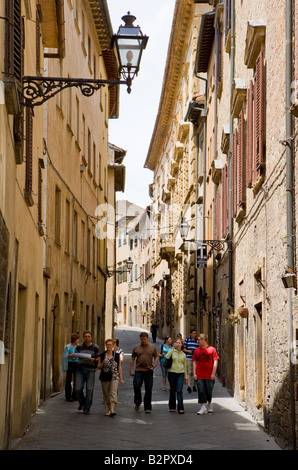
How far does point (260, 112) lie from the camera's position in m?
14.8

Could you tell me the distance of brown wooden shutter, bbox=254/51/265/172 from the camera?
1466 centimetres

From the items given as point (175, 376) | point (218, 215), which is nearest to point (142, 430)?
point (175, 376)

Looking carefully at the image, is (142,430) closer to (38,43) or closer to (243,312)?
(243,312)

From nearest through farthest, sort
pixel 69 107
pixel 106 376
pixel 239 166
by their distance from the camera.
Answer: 1. pixel 106 376
2. pixel 239 166
3. pixel 69 107

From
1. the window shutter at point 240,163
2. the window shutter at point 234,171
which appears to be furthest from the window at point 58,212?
the window shutter at point 240,163

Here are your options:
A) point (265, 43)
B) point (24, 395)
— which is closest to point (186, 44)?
point (265, 43)

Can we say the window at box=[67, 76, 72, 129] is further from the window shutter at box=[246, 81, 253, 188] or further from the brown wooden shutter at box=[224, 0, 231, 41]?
the window shutter at box=[246, 81, 253, 188]

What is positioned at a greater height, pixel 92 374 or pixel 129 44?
pixel 129 44

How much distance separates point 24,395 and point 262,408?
164 inches

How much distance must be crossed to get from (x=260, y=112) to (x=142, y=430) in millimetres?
5598

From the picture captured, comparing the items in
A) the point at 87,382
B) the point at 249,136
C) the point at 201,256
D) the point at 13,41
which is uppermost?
the point at 249,136

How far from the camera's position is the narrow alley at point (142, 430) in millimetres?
12453

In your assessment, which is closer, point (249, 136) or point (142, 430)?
point (142, 430)

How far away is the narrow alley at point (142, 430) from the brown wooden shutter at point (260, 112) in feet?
14.5
